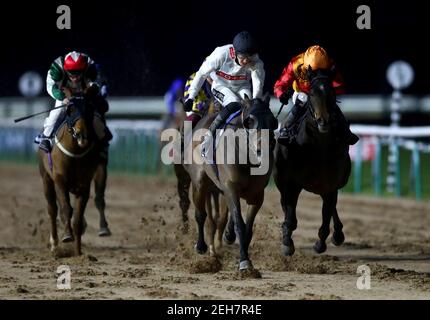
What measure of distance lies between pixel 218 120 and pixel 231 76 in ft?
2.07

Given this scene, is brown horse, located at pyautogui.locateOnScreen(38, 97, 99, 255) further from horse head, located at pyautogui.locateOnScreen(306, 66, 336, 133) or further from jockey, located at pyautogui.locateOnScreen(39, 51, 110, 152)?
horse head, located at pyautogui.locateOnScreen(306, 66, 336, 133)

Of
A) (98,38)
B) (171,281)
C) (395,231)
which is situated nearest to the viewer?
(171,281)

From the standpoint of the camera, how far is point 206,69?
31.4ft

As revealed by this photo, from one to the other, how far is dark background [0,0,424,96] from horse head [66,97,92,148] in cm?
549

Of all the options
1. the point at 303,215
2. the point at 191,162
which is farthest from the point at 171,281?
the point at 303,215

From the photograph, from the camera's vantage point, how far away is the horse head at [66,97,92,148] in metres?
9.81

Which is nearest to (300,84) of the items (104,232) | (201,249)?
(201,249)

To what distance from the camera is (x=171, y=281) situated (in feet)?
27.8

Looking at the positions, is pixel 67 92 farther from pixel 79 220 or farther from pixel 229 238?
pixel 229 238

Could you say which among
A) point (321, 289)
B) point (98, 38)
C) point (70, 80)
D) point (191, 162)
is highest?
point (98, 38)

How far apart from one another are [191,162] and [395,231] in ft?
13.1

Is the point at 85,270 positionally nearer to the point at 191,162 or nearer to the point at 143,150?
the point at 191,162

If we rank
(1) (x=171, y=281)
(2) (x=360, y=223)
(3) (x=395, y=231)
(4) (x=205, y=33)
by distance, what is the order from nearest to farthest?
(1) (x=171, y=281) < (3) (x=395, y=231) < (2) (x=360, y=223) < (4) (x=205, y=33)

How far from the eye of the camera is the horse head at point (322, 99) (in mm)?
8664
